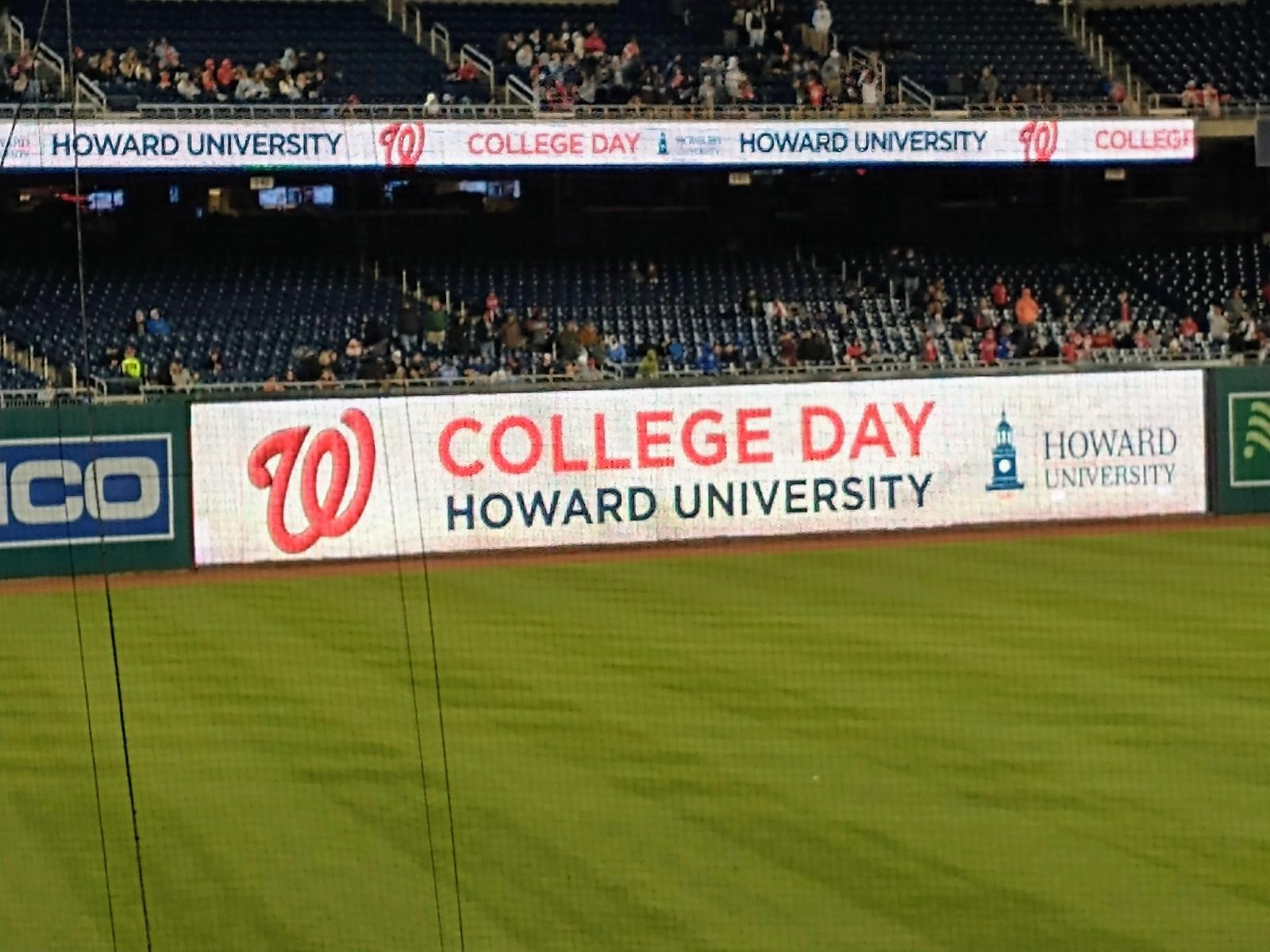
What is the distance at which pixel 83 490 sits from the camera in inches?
680

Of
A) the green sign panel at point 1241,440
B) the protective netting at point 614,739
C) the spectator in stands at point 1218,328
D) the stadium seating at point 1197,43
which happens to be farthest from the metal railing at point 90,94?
the stadium seating at point 1197,43

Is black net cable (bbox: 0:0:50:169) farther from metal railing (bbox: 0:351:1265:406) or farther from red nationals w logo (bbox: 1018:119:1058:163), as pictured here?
red nationals w logo (bbox: 1018:119:1058:163)

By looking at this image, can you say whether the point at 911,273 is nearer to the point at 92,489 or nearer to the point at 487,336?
the point at 487,336

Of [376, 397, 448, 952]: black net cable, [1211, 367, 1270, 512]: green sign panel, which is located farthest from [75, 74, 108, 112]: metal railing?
[1211, 367, 1270, 512]: green sign panel

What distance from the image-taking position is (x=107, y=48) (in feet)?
81.8

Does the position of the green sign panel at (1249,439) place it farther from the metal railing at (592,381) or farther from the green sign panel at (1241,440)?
the metal railing at (592,381)

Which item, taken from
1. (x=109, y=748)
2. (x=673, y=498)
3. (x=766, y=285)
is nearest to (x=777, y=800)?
(x=109, y=748)

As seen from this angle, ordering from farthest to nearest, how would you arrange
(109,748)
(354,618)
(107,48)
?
(107,48) → (354,618) → (109,748)

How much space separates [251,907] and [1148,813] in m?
4.72

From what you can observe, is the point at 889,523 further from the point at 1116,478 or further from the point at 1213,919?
the point at 1213,919

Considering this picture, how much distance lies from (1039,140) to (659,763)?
1681 cm

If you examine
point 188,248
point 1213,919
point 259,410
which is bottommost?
point 1213,919

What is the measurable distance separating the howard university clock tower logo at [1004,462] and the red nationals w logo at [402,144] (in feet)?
27.5

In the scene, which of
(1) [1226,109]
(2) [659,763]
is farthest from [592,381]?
(1) [1226,109]
